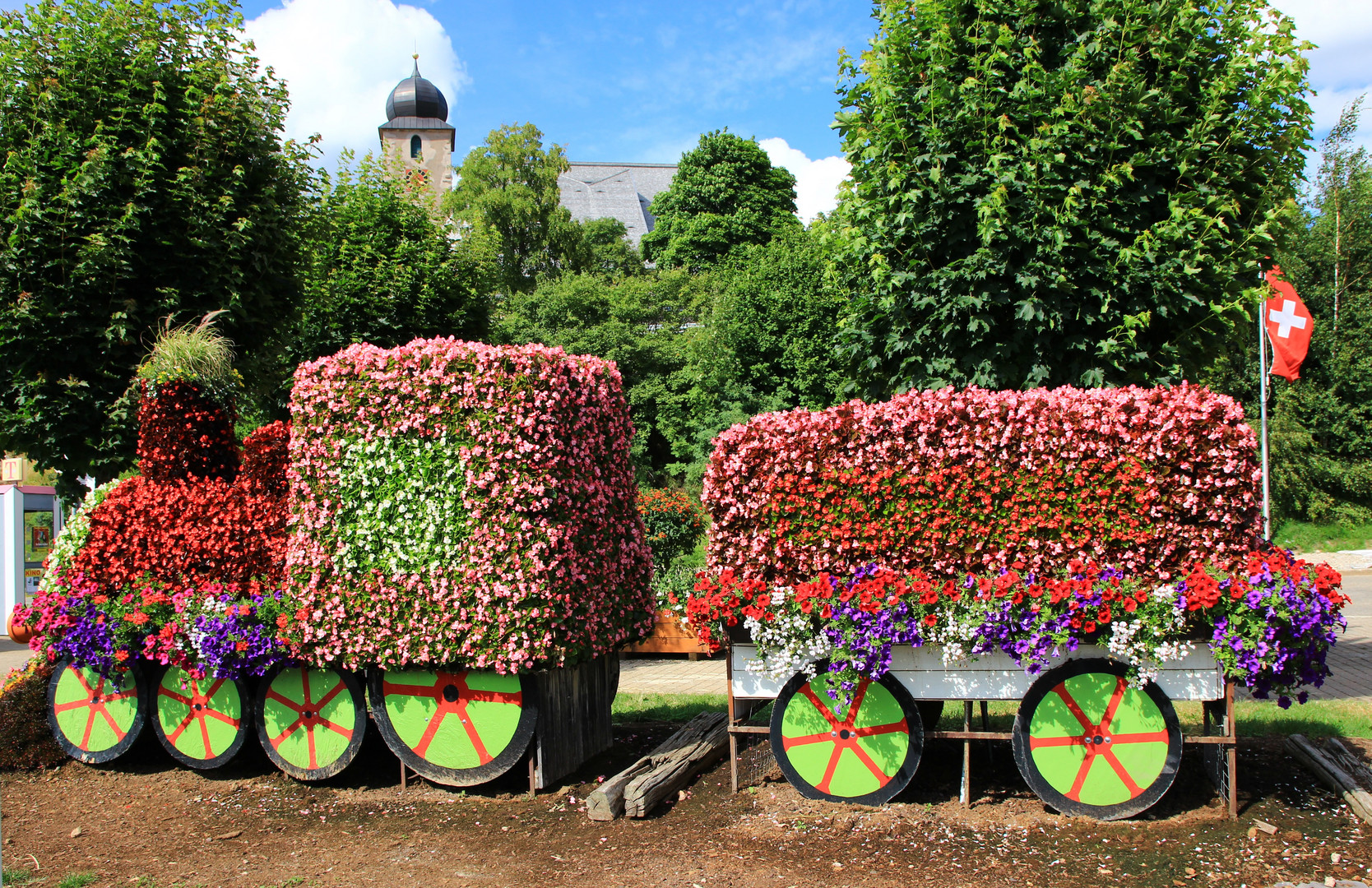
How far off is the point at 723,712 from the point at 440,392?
136 inches

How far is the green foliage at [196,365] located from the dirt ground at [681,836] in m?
2.96

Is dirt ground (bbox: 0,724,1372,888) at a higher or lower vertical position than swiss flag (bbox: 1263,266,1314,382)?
lower

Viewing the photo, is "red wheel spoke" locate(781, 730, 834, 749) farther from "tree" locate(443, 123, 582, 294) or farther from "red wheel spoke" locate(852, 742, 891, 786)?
"tree" locate(443, 123, 582, 294)

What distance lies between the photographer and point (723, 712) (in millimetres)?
7043

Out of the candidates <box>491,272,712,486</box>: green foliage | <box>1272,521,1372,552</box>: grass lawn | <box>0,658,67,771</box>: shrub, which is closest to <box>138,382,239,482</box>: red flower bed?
<box>0,658,67,771</box>: shrub

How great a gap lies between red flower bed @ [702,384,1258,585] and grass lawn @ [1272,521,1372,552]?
71.8 feet

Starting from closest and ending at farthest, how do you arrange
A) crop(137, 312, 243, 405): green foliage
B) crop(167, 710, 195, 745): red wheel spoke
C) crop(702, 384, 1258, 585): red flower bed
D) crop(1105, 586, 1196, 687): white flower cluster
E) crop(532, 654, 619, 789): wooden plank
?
crop(1105, 586, 1196, 687): white flower cluster, crop(702, 384, 1258, 585): red flower bed, crop(532, 654, 619, 789): wooden plank, crop(167, 710, 195, 745): red wheel spoke, crop(137, 312, 243, 405): green foliage

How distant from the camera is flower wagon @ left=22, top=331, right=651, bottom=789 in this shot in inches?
213

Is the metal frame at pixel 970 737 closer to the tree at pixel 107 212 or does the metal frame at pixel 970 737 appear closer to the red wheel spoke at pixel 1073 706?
the red wheel spoke at pixel 1073 706

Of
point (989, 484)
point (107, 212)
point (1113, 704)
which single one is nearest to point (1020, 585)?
point (989, 484)

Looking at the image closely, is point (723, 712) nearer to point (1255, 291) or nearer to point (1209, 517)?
point (1209, 517)

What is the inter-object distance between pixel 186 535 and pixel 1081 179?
6.99 metres

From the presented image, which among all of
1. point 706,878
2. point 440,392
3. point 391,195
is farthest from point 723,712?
point 391,195

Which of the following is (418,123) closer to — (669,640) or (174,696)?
(669,640)
